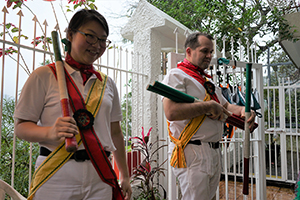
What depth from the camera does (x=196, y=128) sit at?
1822 millimetres

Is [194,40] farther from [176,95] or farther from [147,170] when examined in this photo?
[147,170]

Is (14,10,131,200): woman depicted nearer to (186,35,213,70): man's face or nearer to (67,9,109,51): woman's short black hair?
(67,9,109,51): woman's short black hair

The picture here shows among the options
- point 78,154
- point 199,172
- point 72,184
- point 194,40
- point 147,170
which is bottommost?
point 147,170

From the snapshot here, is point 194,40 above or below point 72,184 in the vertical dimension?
above

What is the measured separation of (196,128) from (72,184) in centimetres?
102

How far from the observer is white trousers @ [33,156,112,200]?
1.04 m

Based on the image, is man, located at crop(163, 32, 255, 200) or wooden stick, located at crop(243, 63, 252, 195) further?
man, located at crop(163, 32, 255, 200)

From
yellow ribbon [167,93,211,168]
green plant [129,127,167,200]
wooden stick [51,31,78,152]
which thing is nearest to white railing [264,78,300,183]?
green plant [129,127,167,200]

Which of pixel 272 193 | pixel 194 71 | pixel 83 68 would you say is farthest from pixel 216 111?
pixel 272 193

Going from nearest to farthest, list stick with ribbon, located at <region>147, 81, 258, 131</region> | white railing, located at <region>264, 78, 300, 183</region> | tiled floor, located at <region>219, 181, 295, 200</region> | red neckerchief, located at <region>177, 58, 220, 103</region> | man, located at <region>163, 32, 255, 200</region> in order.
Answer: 1. stick with ribbon, located at <region>147, 81, 258, 131</region>
2. man, located at <region>163, 32, 255, 200</region>
3. red neckerchief, located at <region>177, 58, 220, 103</region>
4. tiled floor, located at <region>219, 181, 295, 200</region>
5. white railing, located at <region>264, 78, 300, 183</region>

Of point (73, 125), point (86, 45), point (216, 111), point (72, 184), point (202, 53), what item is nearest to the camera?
point (73, 125)

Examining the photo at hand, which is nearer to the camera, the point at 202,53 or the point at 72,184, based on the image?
the point at 72,184

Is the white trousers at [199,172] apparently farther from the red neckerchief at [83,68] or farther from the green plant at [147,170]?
the green plant at [147,170]

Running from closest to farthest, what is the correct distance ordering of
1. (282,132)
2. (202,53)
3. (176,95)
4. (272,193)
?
(176,95) → (202,53) → (272,193) → (282,132)
